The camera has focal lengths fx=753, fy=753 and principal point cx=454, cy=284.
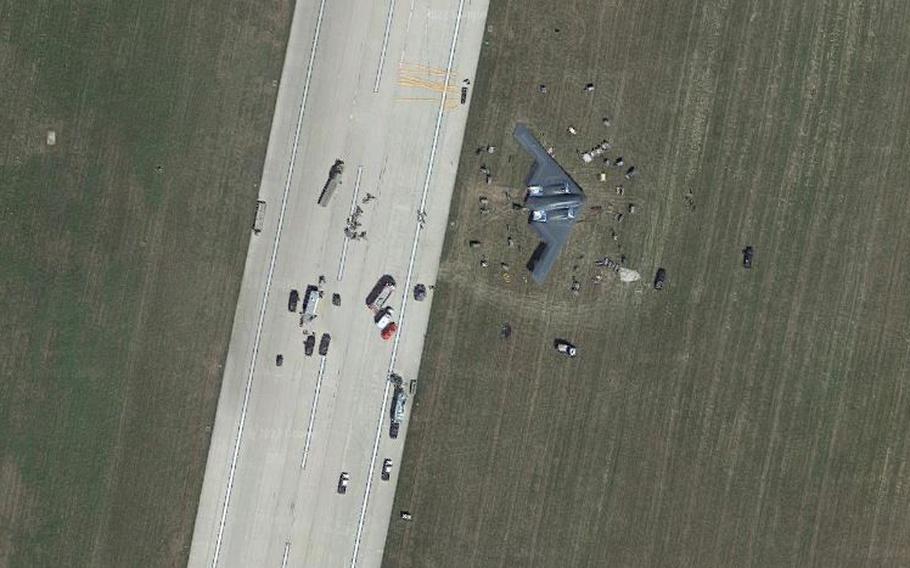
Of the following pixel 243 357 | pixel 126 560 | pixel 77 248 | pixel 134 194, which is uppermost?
pixel 134 194

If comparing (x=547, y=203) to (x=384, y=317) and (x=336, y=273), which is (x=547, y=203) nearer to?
(x=384, y=317)

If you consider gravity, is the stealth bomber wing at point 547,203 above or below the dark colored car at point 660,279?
above

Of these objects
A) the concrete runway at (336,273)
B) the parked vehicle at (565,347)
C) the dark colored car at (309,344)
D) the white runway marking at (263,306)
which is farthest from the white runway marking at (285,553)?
the parked vehicle at (565,347)

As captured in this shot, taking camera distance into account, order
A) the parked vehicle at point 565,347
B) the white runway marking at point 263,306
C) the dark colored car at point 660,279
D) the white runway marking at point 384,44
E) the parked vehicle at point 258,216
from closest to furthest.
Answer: the parked vehicle at point 258,216
the white runway marking at point 263,306
the white runway marking at point 384,44
the parked vehicle at point 565,347
the dark colored car at point 660,279

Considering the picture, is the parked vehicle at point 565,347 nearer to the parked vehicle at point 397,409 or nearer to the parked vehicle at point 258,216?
the parked vehicle at point 397,409

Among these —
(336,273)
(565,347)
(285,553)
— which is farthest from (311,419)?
(565,347)

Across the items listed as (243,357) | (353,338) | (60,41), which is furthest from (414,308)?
(60,41)

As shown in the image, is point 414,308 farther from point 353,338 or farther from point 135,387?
point 135,387
